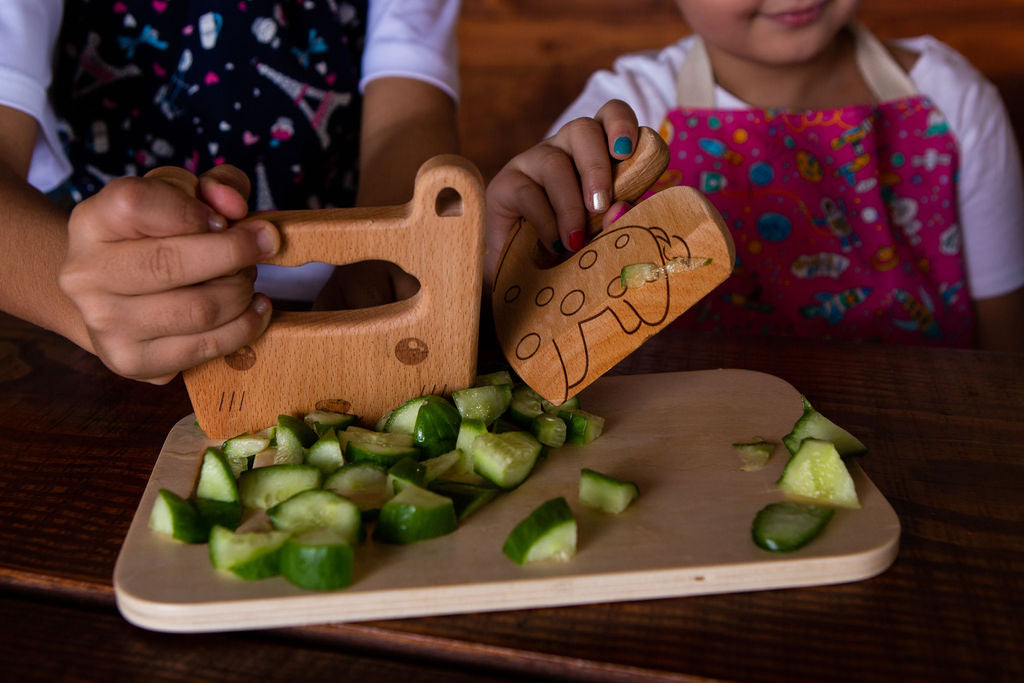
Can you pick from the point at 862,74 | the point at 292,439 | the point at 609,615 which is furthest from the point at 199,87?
the point at 862,74

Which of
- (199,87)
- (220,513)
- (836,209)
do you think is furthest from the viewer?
(836,209)

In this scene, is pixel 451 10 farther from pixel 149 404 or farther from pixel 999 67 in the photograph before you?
pixel 999 67

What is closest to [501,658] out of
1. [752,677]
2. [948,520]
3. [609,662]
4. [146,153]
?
[609,662]

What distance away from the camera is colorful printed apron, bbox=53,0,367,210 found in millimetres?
1396

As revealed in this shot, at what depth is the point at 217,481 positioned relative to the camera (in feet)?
2.66

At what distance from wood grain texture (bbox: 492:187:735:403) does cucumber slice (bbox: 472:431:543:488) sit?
97 millimetres

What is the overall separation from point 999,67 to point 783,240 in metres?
1.37

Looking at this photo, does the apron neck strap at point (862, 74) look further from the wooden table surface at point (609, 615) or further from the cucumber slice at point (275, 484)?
the cucumber slice at point (275, 484)

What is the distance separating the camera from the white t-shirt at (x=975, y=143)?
1720mm

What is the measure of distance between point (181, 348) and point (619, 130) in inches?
21.1

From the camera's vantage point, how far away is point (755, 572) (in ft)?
2.31

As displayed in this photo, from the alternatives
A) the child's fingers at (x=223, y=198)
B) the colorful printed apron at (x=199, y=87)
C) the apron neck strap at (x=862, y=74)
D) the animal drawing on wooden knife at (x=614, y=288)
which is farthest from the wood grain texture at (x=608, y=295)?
the apron neck strap at (x=862, y=74)

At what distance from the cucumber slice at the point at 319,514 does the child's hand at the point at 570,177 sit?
0.42 metres

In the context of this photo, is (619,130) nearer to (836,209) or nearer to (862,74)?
(836,209)
